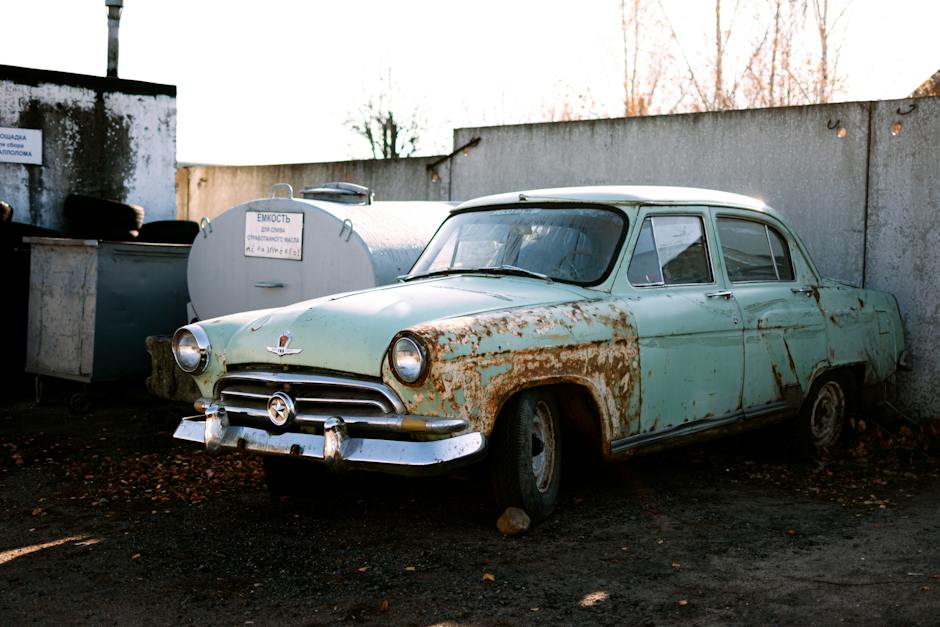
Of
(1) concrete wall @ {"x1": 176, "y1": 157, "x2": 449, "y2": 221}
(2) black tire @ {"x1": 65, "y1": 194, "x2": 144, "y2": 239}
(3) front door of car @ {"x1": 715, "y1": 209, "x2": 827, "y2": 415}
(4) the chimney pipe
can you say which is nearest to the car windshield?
(3) front door of car @ {"x1": 715, "y1": 209, "x2": 827, "y2": 415}

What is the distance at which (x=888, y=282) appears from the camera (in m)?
7.66

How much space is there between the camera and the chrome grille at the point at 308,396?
4637mm

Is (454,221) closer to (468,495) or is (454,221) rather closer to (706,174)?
(468,495)

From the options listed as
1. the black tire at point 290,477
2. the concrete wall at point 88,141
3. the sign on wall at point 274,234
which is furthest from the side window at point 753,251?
the concrete wall at point 88,141

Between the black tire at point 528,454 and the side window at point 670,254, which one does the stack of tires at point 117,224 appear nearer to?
the side window at point 670,254

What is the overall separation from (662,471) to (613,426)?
143cm

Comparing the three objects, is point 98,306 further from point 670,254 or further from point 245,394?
point 670,254

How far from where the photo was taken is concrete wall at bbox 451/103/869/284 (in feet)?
25.7

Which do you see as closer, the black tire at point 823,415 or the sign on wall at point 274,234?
the black tire at point 823,415

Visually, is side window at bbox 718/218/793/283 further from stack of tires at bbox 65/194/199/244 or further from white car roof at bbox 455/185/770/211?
stack of tires at bbox 65/194/199/244

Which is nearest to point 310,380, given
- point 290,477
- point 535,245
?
point 290,477

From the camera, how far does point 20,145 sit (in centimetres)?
1206

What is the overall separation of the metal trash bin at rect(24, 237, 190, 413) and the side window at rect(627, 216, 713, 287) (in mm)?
4932

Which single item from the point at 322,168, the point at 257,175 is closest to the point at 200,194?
the point at 257,175
